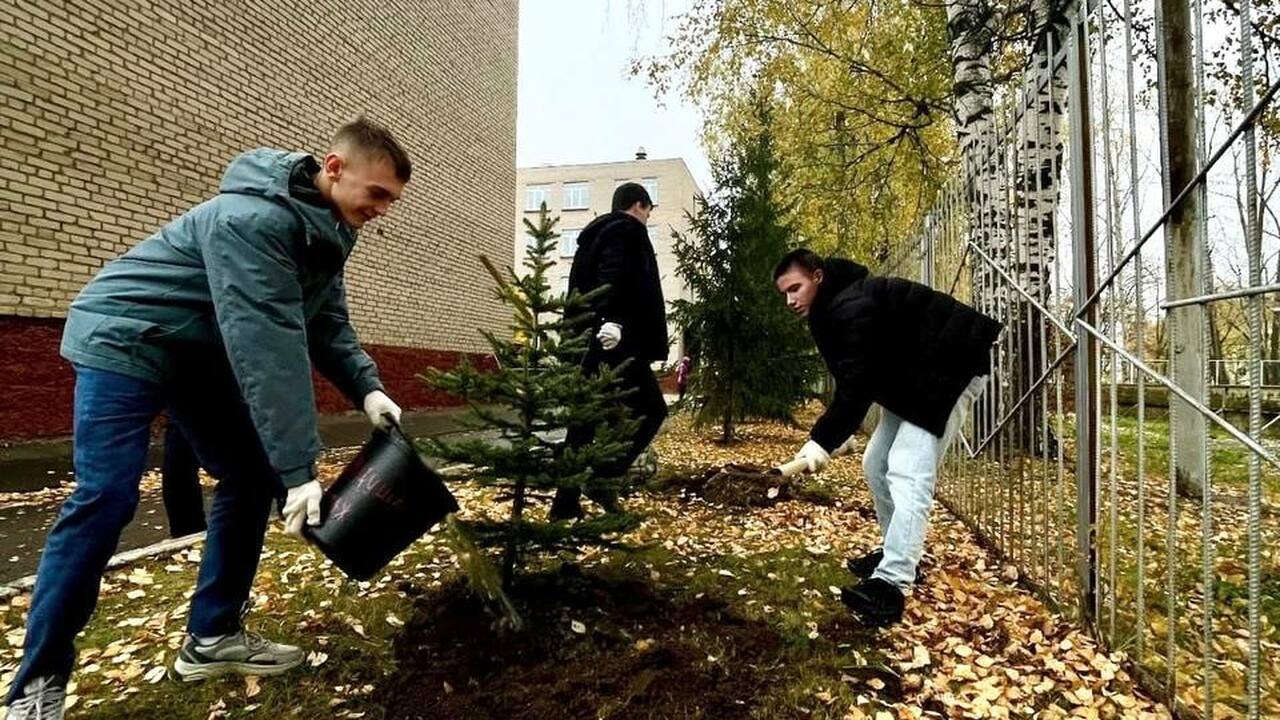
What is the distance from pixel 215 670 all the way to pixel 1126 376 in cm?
315

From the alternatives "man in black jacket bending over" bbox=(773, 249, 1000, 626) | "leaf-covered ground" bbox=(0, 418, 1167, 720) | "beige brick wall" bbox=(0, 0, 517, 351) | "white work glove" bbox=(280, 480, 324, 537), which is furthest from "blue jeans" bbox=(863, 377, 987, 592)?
"beige brick wall" bbox=(0, 0, 517, 351)

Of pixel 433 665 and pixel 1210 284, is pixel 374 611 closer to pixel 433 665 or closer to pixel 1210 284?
pixel 433 665

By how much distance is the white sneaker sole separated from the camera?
6.77 feet

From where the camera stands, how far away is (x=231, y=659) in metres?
2.09

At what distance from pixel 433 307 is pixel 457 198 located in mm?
2310

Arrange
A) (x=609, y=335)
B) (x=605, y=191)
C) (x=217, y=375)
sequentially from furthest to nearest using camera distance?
(x=605, y=191) < (x=609, y=335) < (x=217, y=375)

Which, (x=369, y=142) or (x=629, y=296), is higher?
(x=369, y=142)

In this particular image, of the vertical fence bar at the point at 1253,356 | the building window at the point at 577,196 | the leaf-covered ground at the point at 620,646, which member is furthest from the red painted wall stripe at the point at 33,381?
the building window at the point at 577,196

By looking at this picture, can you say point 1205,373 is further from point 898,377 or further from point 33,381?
point 33,381

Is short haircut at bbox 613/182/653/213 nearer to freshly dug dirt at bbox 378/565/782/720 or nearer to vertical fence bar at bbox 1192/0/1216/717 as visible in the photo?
freshly dug dirt at bbox 378/565/782/720

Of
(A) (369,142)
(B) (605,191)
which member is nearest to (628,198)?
(A) (369,142)

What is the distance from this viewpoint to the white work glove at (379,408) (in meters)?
2.08

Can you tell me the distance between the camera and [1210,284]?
1973 millimetres

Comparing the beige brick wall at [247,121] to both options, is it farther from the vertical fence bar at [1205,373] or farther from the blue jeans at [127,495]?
the vertical fence bar at [1205,373]
